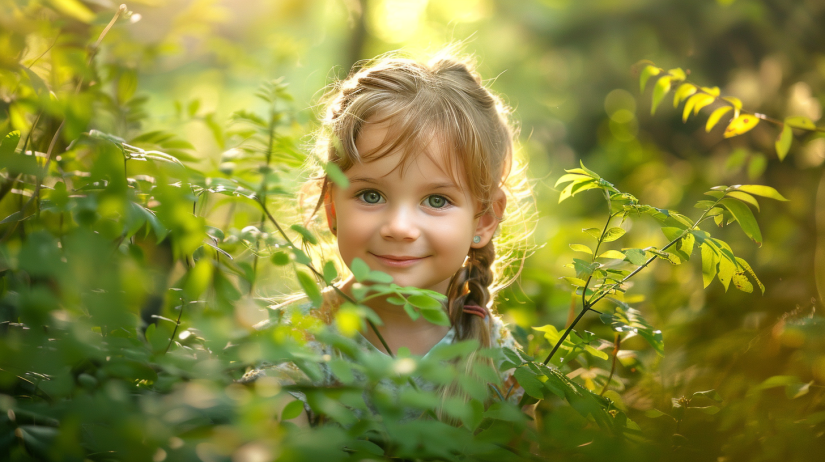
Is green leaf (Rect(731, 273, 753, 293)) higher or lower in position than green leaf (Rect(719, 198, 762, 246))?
lower

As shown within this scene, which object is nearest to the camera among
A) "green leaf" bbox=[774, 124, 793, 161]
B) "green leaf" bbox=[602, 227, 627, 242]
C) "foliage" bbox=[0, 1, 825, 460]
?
"foliage" bbox=[0, 1, 825, 460]

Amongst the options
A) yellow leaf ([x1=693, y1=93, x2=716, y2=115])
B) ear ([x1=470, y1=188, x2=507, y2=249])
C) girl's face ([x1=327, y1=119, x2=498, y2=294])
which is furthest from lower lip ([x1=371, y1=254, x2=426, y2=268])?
yellow leaf ([x1=693, y1=93, x2=716, y2=115])

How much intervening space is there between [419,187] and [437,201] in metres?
0.08

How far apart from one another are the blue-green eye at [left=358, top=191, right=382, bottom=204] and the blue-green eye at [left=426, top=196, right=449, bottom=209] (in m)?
0.12

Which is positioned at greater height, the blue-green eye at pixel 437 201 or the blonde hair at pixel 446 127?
the blonde hair at pixel 446 127

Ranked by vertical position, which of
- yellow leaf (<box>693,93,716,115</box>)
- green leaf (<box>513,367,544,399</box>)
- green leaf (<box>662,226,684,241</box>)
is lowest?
green leaf (<box>513,367,544,399</box>)

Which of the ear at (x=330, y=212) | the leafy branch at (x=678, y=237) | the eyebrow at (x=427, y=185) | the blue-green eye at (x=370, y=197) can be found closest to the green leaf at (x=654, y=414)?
the leafy branch at (x=678, y=237)

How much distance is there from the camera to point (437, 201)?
4.53 feet

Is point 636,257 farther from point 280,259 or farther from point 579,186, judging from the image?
point 280,259

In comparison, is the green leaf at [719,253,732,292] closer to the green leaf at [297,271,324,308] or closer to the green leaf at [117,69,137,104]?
the green leaf at [297,271,324,308]

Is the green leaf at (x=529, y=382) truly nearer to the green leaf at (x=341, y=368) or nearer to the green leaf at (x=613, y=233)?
the green leaf at (x=613, y=233)

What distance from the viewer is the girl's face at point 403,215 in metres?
1.31

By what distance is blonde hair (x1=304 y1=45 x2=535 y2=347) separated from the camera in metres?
1.35

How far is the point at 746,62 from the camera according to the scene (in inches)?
Result: 127
